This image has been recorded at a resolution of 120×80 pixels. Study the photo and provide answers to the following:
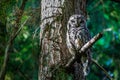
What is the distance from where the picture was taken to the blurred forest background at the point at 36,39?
3.73 m

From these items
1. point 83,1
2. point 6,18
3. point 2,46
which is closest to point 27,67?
point 2,46

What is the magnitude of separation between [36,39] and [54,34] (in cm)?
123

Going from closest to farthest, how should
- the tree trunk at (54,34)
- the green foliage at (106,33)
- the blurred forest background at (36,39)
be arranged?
1. the tree trunk at (54,34)
2. the blurred forest background at (36,39)
3. the green foliage at (106,33)

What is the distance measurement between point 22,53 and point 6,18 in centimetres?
394

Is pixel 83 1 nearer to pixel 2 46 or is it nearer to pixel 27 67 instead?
pixel 2 46

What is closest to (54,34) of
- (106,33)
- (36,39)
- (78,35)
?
(78,35)

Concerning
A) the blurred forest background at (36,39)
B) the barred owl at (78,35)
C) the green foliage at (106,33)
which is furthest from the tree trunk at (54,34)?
the green foliage at (106,33)

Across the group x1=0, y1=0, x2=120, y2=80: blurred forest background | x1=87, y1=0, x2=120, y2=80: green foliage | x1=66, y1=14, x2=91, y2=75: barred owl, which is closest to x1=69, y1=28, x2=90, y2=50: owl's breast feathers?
x1=66, y1=14, x2=91, y2=75: barred owl

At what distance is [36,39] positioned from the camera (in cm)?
438

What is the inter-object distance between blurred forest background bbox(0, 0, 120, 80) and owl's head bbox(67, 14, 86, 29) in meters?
0.56

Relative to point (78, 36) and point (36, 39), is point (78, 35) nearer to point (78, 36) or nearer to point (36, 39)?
point (78, 36)

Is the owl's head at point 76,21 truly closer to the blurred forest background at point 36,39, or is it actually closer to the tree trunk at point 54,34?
the tree trunk at point 54,34

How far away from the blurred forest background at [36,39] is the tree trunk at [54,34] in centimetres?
39

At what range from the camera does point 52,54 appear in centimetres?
310
